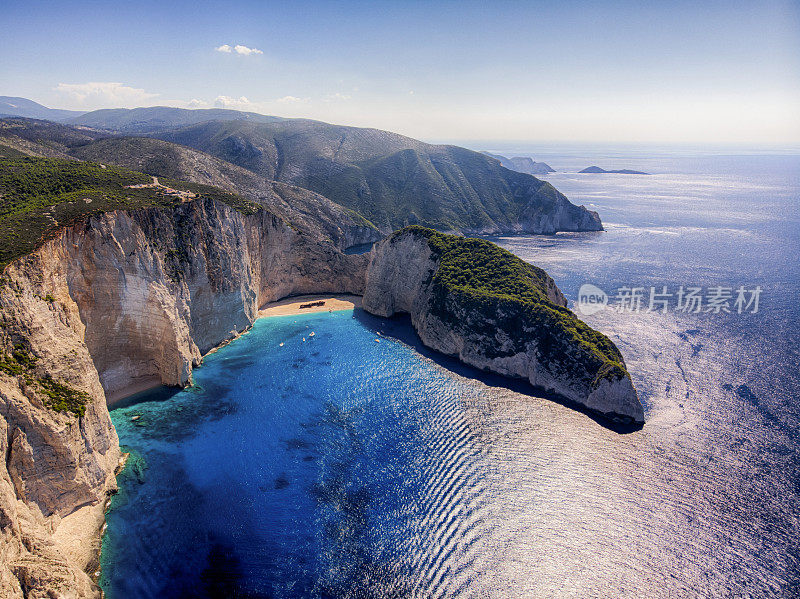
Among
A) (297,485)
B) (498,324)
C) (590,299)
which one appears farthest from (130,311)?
(590,299)

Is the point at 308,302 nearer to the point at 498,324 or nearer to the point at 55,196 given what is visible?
the point at 498,324

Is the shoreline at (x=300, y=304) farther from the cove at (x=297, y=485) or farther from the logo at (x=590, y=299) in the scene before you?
the logo at (x=590, y=299)

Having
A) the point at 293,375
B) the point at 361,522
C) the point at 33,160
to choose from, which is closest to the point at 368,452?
the point at 361,522

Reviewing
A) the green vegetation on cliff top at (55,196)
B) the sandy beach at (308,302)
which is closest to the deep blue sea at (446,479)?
the sandy beach at (308,302)

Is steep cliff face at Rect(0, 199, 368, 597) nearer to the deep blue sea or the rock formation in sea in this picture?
the rock formation in sea

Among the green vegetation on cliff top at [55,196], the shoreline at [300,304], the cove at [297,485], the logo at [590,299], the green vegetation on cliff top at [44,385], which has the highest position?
the green vegetation on cliff top at [55,196]

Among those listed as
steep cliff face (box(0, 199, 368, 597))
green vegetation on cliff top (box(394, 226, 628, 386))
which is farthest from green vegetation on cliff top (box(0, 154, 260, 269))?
green vegetation on cliff top (box(394, 226, 628, 386))
